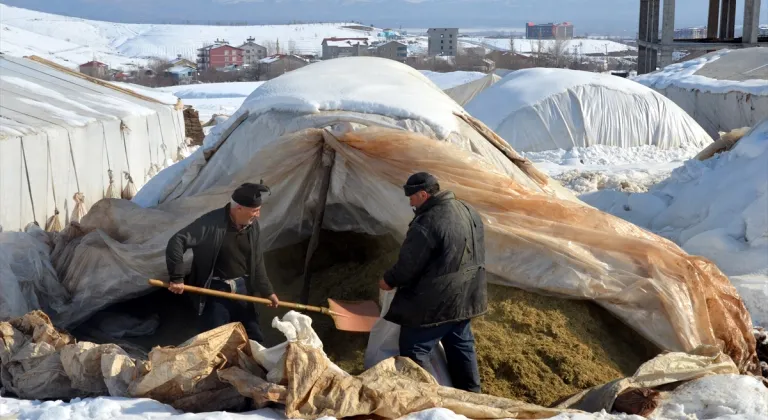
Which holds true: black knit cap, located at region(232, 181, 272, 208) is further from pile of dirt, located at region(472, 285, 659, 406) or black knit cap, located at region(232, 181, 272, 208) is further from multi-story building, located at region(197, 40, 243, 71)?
multi-story building, located at region(197, 40, 243, 71)

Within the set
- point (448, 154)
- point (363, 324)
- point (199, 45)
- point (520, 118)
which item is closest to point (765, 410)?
point (363, 324)

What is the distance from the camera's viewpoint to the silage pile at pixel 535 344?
166 inches

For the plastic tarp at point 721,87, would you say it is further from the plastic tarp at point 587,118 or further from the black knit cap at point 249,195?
the black knit cap at point 249,195

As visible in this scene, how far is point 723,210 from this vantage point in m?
7.25

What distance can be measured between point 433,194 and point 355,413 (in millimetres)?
1088

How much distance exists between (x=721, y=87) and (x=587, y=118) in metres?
4.14

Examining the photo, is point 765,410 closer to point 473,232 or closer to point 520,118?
point 473,232

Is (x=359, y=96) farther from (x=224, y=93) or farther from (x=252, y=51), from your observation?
(x=252, y=51)

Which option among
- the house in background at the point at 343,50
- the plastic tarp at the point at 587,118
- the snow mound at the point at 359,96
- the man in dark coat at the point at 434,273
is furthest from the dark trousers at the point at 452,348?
the house in background at the point at 343,50

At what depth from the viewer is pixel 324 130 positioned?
16.8ft

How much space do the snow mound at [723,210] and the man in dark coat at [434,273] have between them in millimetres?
2671

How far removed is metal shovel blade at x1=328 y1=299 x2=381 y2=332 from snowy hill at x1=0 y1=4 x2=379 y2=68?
9087 cm

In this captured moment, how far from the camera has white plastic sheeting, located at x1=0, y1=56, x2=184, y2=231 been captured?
5.78m

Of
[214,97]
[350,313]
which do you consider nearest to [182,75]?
[214,97]
